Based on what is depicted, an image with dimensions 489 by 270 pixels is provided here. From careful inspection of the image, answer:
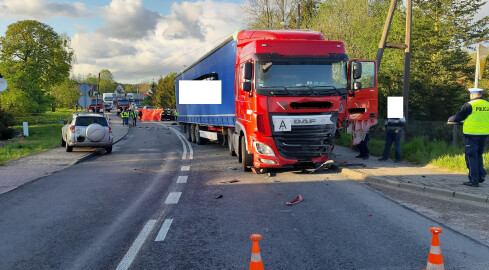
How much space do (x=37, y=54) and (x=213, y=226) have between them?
153ft

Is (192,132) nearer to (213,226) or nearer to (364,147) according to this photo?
(364,147)

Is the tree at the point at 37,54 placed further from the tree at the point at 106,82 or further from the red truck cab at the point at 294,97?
the tree at the point at 106,82

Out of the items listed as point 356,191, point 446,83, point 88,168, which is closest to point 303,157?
point 356,191

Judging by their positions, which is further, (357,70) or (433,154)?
(433,154)

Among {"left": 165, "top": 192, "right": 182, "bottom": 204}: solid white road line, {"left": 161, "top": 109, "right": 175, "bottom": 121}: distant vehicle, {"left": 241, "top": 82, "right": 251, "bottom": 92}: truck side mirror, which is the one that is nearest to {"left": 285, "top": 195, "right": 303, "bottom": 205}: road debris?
{"left": 165, "top": 192, "right": 182, "bottom": 204}: solid white road line

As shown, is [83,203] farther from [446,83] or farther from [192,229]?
[446,83]

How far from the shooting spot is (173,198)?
7.48 meters

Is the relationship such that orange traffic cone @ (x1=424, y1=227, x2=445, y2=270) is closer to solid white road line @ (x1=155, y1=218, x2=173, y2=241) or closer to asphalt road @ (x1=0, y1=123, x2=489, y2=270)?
asphalt road @ (x1=0, y1=123, x2=489, y2=270)

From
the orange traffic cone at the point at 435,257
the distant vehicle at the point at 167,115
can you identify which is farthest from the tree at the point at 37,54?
the orange traffic cone at the point at 435,257

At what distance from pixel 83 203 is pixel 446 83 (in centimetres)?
2571

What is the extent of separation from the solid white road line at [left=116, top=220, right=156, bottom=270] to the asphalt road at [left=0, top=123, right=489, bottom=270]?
13 millimetres

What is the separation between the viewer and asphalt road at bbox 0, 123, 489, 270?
14.2ft

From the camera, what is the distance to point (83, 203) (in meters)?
7.17

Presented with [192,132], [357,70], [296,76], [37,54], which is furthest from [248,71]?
[37,54]
